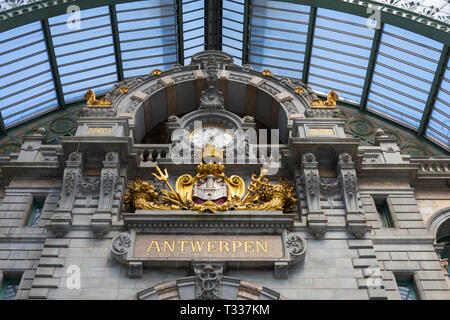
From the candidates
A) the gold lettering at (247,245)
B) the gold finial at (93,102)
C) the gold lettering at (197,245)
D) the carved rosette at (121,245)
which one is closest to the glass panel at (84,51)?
the gold finial at (93,102)

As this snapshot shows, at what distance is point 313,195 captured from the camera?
61.7 feet

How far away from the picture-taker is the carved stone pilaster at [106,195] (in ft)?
57.7

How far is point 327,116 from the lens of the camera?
2231cm

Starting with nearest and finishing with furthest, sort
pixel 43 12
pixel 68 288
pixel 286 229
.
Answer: pixel 68 288 → pixel 286 229 → pixel 43 12

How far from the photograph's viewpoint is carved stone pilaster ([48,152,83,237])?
57.5 feet

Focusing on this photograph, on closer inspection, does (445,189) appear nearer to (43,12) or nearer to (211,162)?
(211,162)

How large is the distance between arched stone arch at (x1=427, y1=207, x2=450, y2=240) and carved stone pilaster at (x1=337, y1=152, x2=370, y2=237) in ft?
11.8

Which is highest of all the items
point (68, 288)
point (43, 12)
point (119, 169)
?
point (43, 12)

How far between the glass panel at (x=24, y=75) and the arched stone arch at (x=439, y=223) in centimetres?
2029

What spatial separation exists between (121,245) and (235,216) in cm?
387

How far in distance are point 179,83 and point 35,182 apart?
807 cm

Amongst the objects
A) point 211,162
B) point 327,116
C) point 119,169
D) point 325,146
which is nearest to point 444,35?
point 327,116

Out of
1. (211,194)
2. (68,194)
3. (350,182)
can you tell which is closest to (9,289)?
(68,194)

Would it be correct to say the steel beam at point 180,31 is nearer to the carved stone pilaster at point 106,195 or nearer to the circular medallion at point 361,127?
the circular medallion at point 361,127
